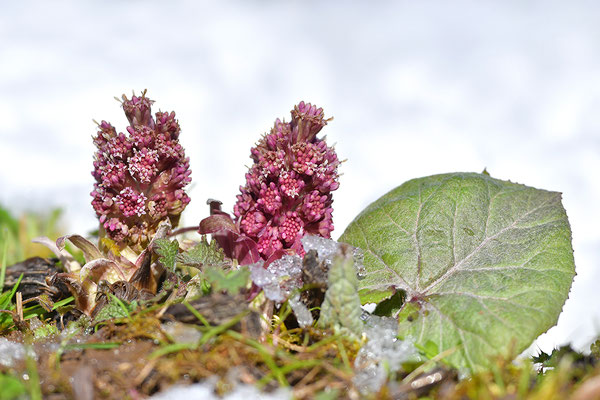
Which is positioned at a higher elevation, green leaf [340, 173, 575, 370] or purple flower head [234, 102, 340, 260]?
purple flower head [234, 102, 340, 260]

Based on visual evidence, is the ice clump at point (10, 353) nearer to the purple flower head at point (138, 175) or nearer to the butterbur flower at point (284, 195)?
the purple flower head at point (138, 175)

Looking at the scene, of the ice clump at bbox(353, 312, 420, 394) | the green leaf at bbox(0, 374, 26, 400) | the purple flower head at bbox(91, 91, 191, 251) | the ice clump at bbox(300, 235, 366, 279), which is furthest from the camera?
the purple flower head at bbox(91, 91, 191, 251)

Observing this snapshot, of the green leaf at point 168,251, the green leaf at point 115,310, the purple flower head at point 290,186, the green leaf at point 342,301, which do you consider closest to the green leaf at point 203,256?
the green leaf at point 168,251

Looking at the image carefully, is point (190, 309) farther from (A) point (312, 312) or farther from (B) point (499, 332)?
(B) point (499, 332)

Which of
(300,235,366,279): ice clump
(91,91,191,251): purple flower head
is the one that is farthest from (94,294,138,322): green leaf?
(300,235,366,279): ice clump

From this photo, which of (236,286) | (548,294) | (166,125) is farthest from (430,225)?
(166,125)

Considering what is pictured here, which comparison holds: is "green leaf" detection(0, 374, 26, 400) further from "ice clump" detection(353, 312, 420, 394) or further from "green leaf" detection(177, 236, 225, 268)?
"ice clump" detection(353, 312, 420, 394)
